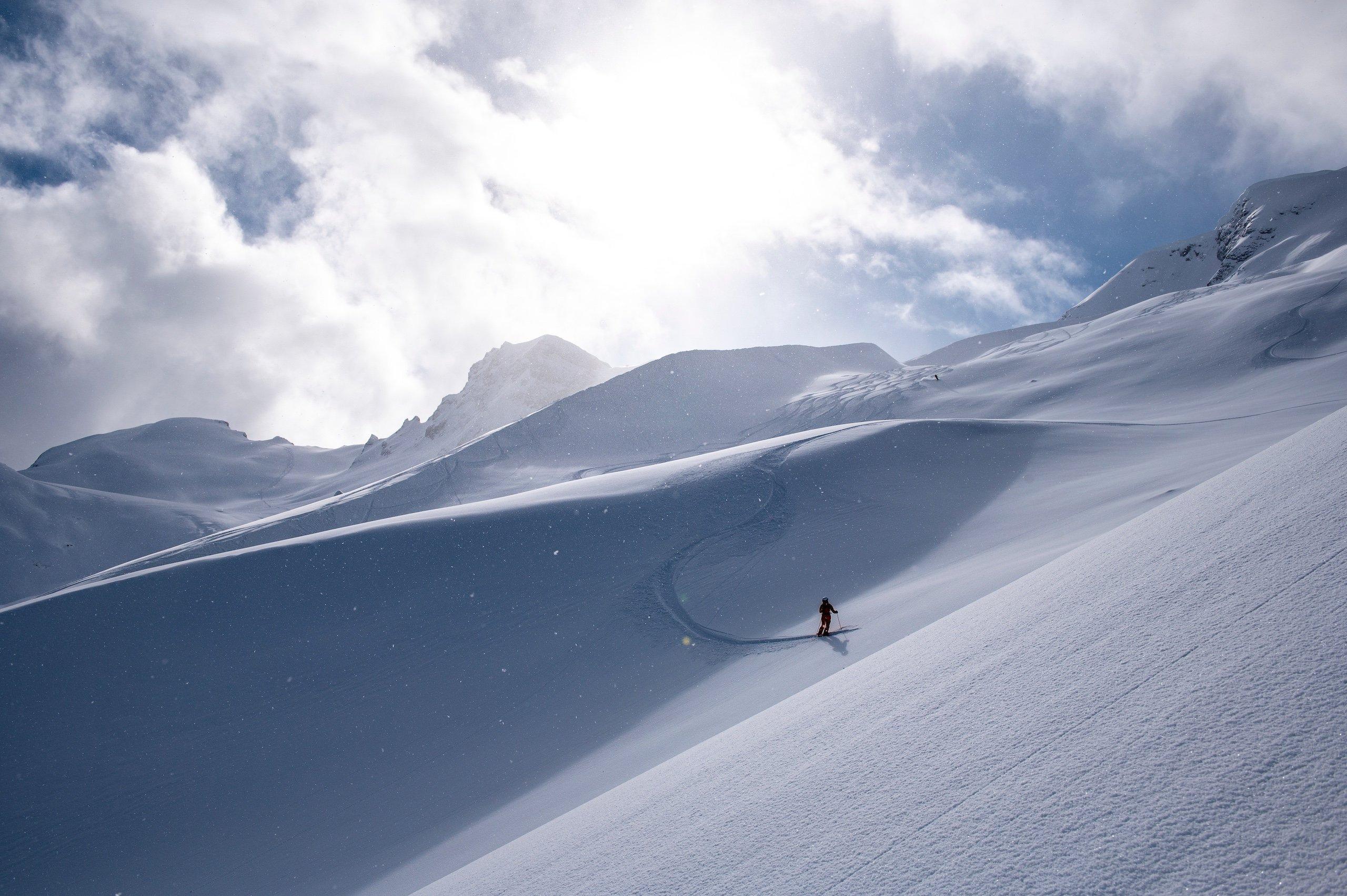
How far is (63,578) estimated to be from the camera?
68.6 meters

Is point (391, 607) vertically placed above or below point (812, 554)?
above

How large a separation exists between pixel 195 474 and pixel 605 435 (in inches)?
4176

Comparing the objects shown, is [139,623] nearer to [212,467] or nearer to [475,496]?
[475,496]

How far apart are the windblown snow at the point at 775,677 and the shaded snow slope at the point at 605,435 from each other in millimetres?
31547

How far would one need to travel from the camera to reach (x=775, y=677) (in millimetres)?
9250

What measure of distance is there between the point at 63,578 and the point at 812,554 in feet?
295

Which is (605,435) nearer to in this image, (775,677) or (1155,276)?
(775,677)

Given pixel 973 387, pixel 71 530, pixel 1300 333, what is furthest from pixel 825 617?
pixel 71 530

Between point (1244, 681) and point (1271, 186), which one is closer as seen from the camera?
point (1244, 681)

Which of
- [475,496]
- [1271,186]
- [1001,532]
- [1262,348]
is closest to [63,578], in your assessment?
[475,496]

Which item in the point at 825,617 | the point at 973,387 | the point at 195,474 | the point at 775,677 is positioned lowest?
the point at 775,677

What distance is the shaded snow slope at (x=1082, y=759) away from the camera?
1838mm

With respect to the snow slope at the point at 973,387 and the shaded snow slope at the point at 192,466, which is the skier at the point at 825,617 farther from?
the shaded snow slope at the point at 192,466

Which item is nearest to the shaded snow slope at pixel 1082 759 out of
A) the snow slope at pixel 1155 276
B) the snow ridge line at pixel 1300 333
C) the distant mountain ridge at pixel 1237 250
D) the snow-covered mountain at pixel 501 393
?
the snow ridge line at pixel 1300 333
